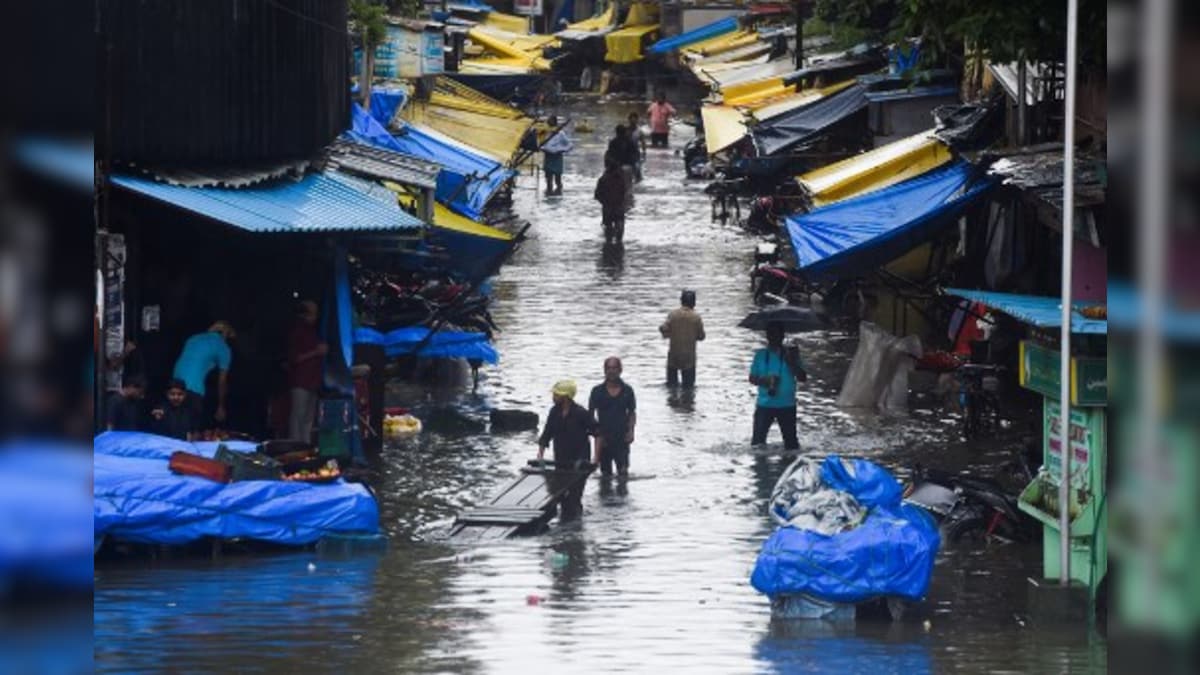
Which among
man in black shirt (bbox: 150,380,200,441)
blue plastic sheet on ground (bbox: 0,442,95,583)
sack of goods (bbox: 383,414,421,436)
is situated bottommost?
sack of goods (bbox: 383,414,421,436)

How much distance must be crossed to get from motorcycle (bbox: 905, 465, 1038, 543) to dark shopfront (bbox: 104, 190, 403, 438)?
213 inches

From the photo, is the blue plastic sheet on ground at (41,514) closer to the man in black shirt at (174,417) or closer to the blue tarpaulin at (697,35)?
the man in black shirt at (174,417)

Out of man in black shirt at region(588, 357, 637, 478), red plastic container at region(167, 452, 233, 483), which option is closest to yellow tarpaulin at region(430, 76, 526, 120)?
man in black shirt at region(588, 357, 637, 478)

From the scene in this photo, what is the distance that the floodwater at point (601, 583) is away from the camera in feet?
39.0

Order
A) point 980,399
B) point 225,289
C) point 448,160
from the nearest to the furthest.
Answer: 1. point 225,289
2. point 980,399
3. point 448,160

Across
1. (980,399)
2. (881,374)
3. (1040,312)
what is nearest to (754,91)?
(881,374)

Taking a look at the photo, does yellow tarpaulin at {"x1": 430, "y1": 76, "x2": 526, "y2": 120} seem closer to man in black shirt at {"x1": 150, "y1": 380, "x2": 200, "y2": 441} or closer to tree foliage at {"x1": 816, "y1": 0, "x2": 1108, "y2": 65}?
tree foliage at {"x1": 816, "y1": 0, "x2": 1108, "y2": 65}

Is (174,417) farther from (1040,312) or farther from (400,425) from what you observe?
(1040,312)

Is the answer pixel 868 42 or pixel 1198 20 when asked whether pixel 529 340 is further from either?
pixel 1198 20

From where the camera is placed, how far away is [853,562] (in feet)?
41.7

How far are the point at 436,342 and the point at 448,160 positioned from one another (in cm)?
892

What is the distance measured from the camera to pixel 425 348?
69.5 ft

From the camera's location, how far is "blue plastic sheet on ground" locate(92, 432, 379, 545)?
13898 mm

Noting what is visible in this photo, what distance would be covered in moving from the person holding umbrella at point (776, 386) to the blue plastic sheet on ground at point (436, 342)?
3.31 meters
